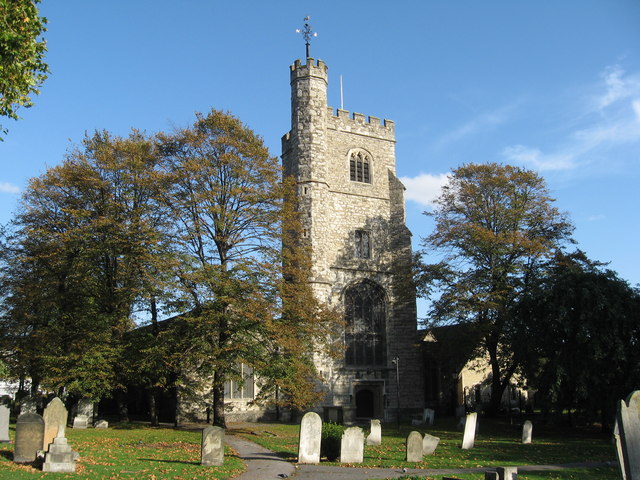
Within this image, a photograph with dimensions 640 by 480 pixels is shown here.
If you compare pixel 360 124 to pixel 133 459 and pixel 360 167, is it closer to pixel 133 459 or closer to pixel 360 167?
pixel 360 167

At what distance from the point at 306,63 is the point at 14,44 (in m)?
23.0

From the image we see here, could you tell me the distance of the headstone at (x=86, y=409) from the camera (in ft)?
77.2

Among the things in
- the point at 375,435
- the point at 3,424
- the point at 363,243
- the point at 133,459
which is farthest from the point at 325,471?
the point at 363,243

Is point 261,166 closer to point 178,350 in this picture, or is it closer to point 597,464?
point 178,350

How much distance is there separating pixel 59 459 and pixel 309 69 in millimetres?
24718

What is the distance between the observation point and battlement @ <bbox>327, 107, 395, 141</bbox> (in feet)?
111

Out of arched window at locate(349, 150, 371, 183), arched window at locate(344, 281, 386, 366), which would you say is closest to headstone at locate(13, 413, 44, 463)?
arched window at locate(344, 281, 386, 366)

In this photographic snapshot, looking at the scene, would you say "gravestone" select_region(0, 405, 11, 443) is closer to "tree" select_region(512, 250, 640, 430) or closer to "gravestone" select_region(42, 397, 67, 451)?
"gravestone" select_region(42, 397, 67, 451)

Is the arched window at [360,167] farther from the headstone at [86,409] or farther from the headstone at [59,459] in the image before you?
the headstone at [59,459]

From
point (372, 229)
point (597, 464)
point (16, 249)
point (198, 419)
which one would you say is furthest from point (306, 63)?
point (597, 464)

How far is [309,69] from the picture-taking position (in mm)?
31766

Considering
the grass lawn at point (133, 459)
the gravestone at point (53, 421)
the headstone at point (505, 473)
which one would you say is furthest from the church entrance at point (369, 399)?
the headstone at point (505, 473)

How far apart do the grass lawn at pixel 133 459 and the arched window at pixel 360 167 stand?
59.0 ft

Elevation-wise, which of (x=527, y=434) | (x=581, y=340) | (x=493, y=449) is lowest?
(x=493, y=449)
